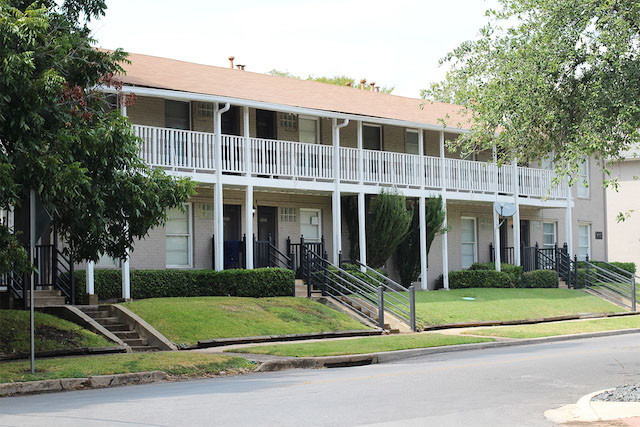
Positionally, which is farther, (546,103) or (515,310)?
(515,310)

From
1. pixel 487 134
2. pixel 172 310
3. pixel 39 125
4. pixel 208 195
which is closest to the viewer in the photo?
pixel 39 125

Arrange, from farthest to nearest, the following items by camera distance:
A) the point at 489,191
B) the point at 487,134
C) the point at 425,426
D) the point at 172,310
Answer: the point at 489,191, the point at 172,310, the point at 487,134, the point at 425,426

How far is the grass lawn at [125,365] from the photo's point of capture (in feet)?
41.4

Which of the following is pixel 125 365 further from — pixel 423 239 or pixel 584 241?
pixel 584 241

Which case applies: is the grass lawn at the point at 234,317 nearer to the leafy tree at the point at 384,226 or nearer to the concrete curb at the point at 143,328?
the concrete curb at the point at 143,328

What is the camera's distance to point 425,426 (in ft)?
27.9

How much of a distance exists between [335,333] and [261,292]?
10.4 ft

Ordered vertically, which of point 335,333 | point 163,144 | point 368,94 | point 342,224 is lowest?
point 335,333

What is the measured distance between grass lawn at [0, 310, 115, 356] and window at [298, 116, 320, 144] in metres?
12.2

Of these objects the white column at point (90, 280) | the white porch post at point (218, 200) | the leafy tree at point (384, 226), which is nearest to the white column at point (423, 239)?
the leafy tree at point (384, 226)

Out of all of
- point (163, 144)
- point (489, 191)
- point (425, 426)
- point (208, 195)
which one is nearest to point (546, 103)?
point (425, 426)

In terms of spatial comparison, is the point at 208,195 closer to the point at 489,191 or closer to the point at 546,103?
the point at 489,191

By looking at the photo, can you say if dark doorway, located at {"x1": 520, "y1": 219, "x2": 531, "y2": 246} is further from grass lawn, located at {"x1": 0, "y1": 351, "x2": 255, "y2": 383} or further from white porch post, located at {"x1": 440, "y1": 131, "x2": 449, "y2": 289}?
grass lawn, located at {"x1": 0, "y1": 351, "x2": 255, "y2": 383}

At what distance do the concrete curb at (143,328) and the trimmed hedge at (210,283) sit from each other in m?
3.00
